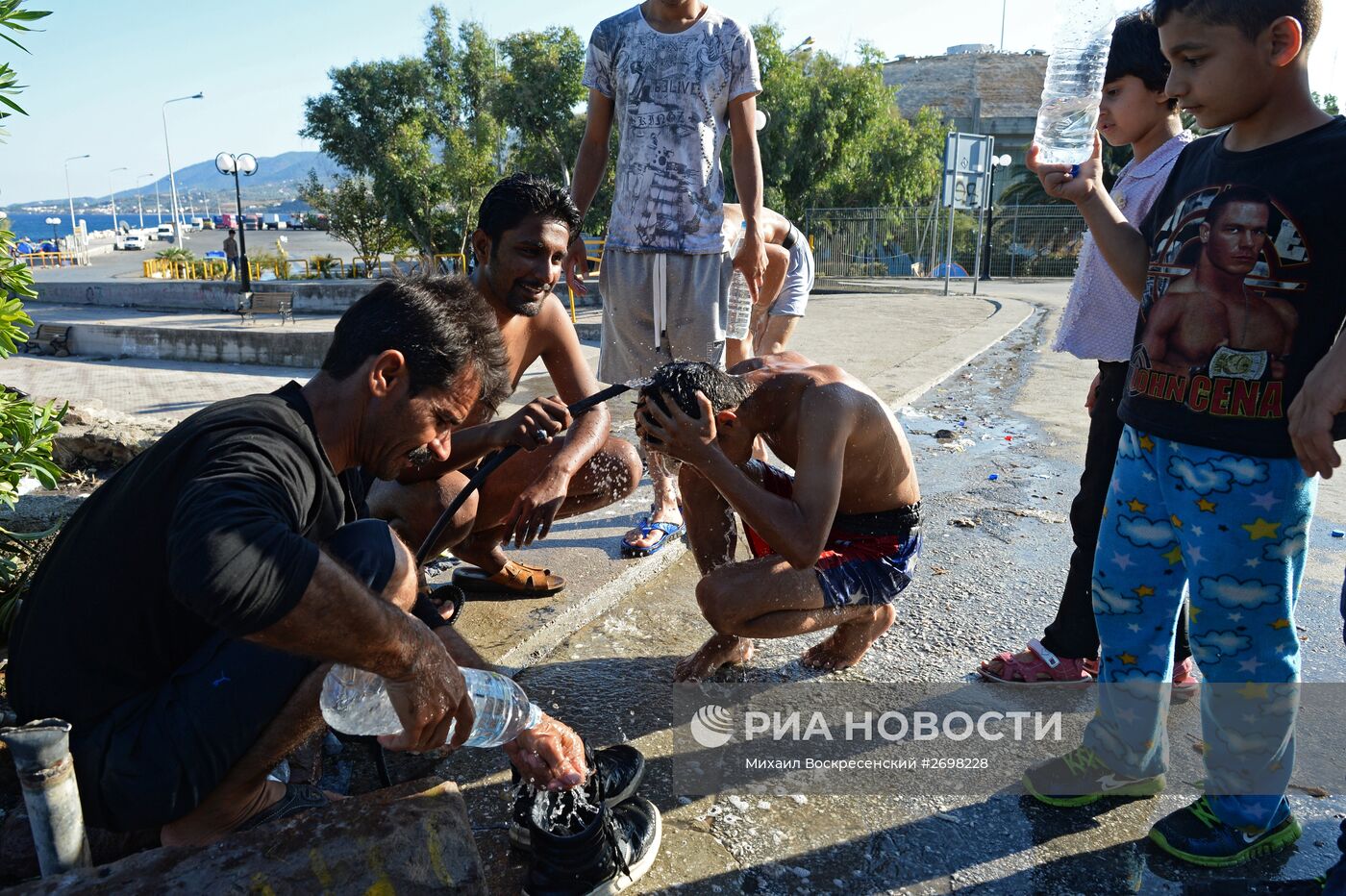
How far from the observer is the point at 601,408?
3.21 metres

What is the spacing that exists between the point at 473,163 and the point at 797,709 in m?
23.5

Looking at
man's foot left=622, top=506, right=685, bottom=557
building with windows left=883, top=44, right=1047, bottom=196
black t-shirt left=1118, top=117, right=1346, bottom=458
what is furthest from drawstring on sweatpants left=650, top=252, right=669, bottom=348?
building with windows left=883, top=44, right=1047, bottom=196

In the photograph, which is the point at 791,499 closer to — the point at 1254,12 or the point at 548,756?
the point at 548,756

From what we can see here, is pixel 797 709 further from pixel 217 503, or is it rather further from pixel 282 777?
pixel 217 503

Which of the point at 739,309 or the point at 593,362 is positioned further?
the point at 593,362

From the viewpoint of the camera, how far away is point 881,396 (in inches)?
265

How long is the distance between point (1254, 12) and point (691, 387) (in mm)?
1417

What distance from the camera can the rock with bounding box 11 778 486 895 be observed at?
1.51 meters

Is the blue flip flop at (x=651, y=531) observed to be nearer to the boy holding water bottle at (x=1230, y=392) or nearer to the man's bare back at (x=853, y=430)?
the man's bare back at (x=853, y=430)

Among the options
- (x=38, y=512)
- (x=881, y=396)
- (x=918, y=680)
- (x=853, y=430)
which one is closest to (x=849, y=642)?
(x=918, y=680)

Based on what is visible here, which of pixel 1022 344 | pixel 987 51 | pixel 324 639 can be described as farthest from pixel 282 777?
pixel 987 51

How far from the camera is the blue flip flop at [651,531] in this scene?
12.1 ft

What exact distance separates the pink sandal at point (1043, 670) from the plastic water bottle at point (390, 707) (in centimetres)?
161

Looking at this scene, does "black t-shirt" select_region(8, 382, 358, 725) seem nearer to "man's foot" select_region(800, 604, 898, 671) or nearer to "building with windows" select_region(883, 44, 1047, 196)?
"man's foot" select_region(800, 604, 898, 671)
